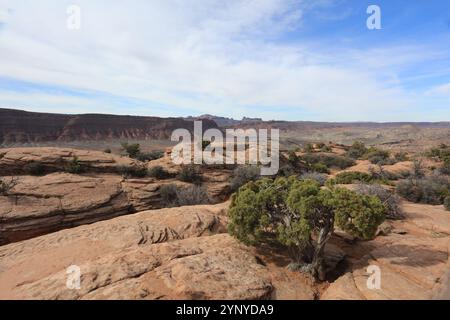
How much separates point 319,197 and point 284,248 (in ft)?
6.99

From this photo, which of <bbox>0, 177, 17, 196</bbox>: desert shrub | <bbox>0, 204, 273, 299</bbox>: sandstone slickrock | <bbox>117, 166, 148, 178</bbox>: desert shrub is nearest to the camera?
<bbox>0, 204, 273, 299</bbox>: sandstone slickrock

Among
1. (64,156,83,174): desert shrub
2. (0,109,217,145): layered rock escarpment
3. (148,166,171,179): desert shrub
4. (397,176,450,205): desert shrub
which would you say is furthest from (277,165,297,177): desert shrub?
(0,109,217,145): layered rock escarpment

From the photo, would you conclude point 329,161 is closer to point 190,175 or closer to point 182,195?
point 190,175

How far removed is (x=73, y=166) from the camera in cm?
1647

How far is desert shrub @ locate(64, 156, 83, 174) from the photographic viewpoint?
16.4 m

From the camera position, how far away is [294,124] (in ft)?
387

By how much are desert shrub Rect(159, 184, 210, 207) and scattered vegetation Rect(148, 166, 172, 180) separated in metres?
1.92

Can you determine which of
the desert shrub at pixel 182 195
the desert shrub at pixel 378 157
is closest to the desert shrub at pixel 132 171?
the desert shrub at pixel 182 195

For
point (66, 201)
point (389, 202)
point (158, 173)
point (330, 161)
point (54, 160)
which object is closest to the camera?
point (389, 202)

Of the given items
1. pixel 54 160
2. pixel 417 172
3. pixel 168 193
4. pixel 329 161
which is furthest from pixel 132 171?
pixel 417 172

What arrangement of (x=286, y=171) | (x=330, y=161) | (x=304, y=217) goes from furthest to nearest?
(x=330, y=161)
(x=286, y=171)
(x=304, y=217)

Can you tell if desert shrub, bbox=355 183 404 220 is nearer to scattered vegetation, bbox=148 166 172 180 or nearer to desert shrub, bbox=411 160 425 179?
desert shrub, bbox=411 160 425 179

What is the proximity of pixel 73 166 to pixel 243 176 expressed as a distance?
8940 mm
